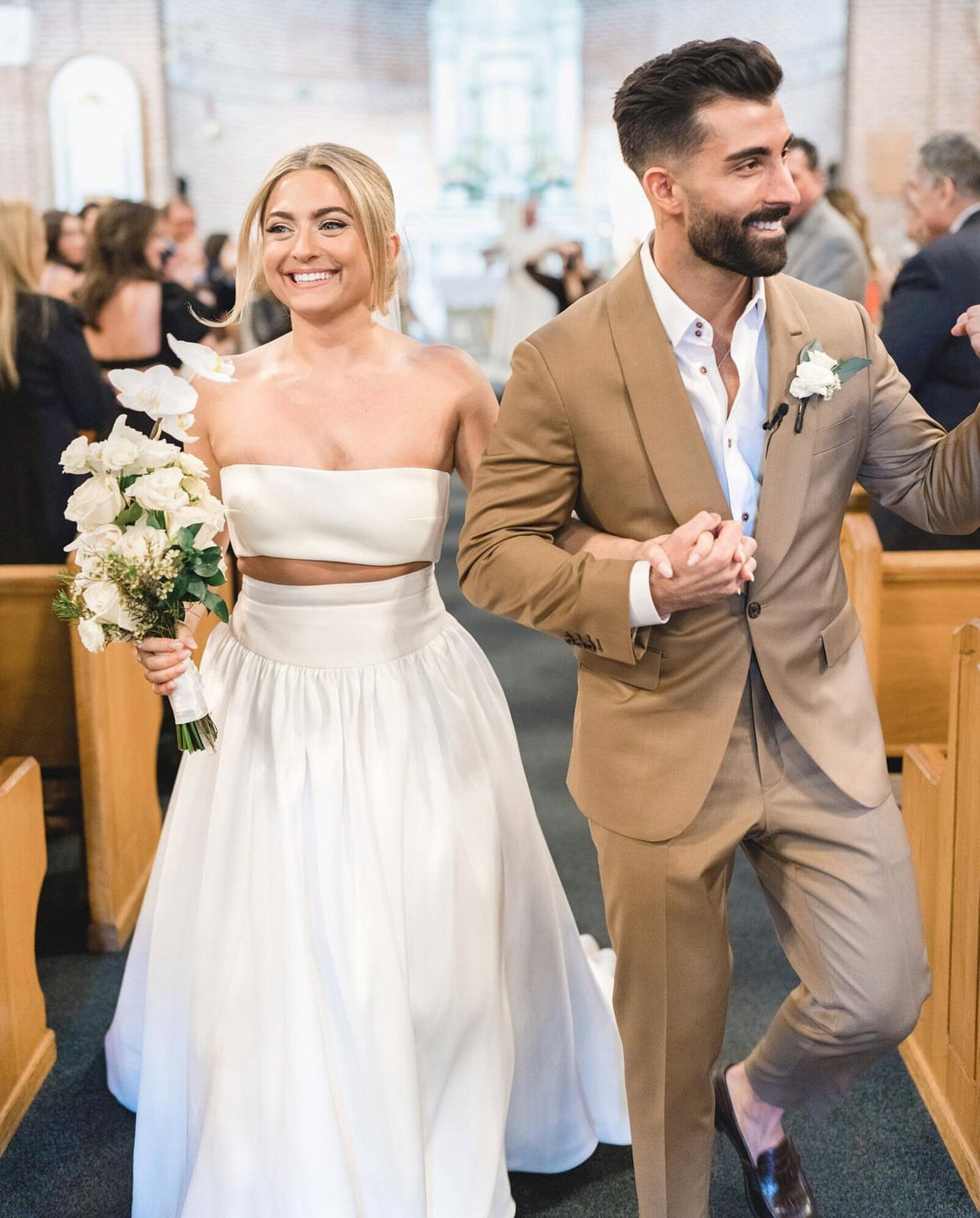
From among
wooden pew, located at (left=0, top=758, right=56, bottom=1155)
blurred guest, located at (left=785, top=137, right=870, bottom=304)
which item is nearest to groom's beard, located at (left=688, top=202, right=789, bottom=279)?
wooden pew, located at (left=0, top=758, right=56, bottom=1155)

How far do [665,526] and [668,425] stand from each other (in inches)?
6.4

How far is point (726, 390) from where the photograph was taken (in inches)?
92.2

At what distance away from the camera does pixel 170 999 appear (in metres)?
2.82

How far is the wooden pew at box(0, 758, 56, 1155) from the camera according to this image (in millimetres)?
3131

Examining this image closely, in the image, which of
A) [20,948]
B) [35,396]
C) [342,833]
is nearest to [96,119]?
[35,396]

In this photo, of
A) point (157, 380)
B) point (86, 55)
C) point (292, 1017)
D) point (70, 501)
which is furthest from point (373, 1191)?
point (86, 55)

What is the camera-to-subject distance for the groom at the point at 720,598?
2248mm

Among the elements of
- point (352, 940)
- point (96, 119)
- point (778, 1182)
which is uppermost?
point (96, 119)

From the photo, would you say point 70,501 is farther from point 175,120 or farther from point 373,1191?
point 175,120

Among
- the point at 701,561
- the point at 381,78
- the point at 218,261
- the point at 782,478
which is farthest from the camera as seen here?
the point at 381,78

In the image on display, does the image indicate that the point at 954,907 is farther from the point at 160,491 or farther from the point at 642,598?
the point at 160,491

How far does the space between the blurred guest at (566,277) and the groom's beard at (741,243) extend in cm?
785

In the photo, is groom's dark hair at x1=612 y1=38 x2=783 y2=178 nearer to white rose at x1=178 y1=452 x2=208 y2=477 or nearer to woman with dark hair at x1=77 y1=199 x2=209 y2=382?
white rose at x1=178 y1=452 x2=208 y2=477

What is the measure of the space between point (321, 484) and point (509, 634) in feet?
16.2
